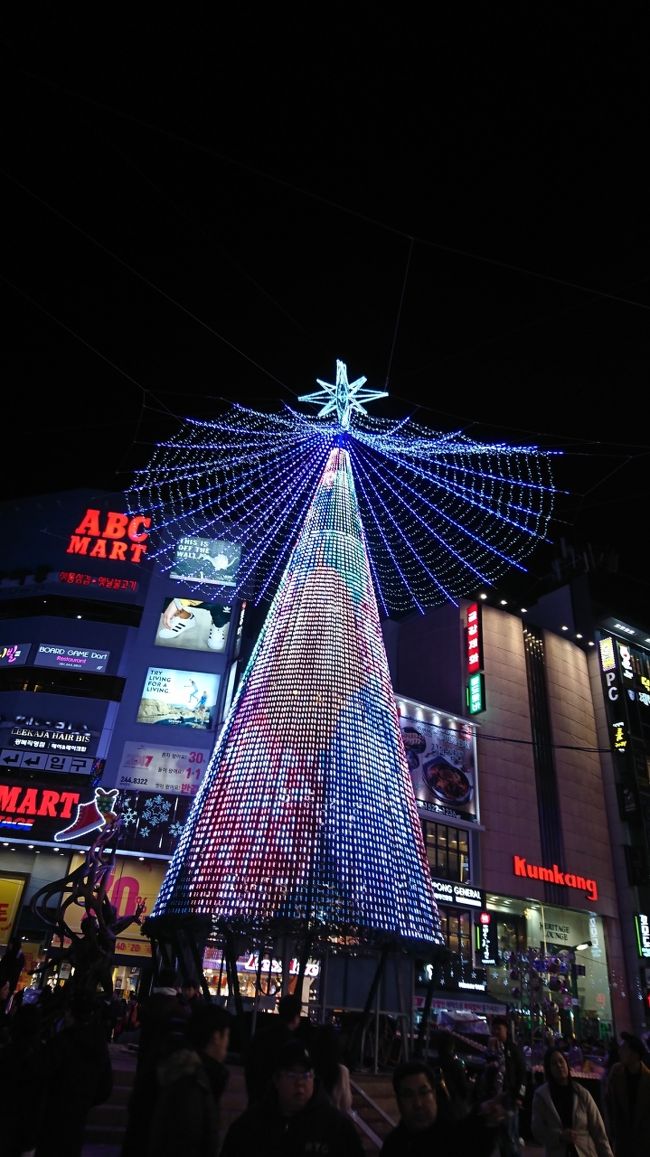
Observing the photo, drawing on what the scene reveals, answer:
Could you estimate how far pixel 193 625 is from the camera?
32594 mm

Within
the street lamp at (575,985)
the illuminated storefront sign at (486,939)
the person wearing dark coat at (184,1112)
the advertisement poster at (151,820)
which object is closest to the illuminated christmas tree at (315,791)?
the person wearing dark coat at (184,1112)

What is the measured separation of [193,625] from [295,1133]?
3041cm

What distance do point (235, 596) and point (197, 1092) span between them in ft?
100

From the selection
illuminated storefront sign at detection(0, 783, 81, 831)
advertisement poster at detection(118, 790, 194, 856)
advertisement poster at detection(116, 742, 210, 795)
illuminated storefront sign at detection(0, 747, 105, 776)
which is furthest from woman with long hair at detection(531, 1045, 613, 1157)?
illuminated storefront sign at detection(0, 747, 105, 776)

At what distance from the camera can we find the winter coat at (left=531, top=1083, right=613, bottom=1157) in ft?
15.7

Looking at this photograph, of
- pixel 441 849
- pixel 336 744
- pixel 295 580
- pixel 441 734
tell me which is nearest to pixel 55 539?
pixel 441 734

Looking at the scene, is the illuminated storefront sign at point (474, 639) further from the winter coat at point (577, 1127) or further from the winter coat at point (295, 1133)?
the winter coat at point (295, 1133)

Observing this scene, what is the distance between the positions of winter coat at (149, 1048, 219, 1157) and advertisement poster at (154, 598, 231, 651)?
29216 mm

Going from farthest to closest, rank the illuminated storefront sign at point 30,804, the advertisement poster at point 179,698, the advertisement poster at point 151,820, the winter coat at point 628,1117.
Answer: the advertisement poster at point 179,698 < the advertisement poster at point 151,820 < the illuminated storefront sign at point 30,804 < the winter coat at point 628,1117

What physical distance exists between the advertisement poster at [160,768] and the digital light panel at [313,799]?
1936cm

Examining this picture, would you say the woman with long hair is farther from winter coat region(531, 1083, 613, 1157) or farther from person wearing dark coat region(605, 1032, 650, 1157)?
person wearing dark coat region(605, 1032, 650, 1157)

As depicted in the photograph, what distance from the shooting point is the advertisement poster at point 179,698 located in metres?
30.1

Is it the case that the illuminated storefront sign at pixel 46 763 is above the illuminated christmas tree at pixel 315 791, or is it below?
above

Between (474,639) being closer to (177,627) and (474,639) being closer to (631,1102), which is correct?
(177,627)
